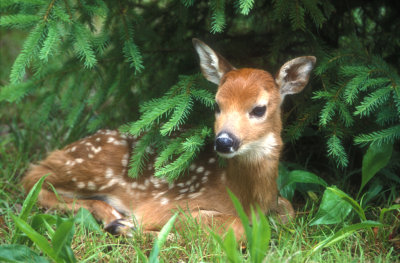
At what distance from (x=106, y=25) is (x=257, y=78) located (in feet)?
3.91

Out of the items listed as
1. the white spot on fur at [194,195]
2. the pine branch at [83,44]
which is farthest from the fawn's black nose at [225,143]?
the pine branch at [83,44]

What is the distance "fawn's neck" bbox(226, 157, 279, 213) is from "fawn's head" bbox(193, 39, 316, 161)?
0.06 meters

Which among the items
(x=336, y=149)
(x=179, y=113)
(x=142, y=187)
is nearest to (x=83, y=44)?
(x=179, y=113)

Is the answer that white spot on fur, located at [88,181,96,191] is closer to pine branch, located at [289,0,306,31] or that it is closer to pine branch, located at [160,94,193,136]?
pine branch, located at [160,94,193,136]

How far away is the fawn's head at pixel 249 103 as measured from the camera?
3120 millimetres

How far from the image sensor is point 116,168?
4.05 metres

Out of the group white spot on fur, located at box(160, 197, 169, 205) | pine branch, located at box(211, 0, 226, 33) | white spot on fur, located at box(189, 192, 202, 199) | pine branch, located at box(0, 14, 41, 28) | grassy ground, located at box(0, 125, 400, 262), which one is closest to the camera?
grassy ground, located at box(0, 125, 400, 262)

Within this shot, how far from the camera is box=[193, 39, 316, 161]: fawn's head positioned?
123 inches

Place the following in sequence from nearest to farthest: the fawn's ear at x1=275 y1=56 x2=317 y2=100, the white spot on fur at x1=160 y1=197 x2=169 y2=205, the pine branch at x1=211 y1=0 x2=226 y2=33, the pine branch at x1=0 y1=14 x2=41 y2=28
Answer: the pine branch at x1=0 y1=14 x2=41 y2=28
the pine branch at x1=211 y1=0 x2=226 y2=33
the fawn's ear at x1=275 y1=56 x2=317 y2=100
the white spot on fur at x1=160 y1=197 x2=169 y2=205

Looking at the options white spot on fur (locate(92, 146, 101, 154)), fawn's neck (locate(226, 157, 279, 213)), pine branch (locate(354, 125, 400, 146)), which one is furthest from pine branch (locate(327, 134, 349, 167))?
white spot on fur (locate(92, 146, 101, 154))

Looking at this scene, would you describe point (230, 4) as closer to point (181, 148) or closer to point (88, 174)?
point (181, 148)

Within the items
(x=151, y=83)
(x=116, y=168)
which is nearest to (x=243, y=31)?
(x=151, y=83)

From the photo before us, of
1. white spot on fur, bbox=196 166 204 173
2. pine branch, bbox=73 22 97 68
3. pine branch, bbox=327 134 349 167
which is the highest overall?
pine branch, bbox=73 22 97 68

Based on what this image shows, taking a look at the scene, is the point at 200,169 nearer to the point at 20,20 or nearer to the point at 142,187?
the point at 142,187
